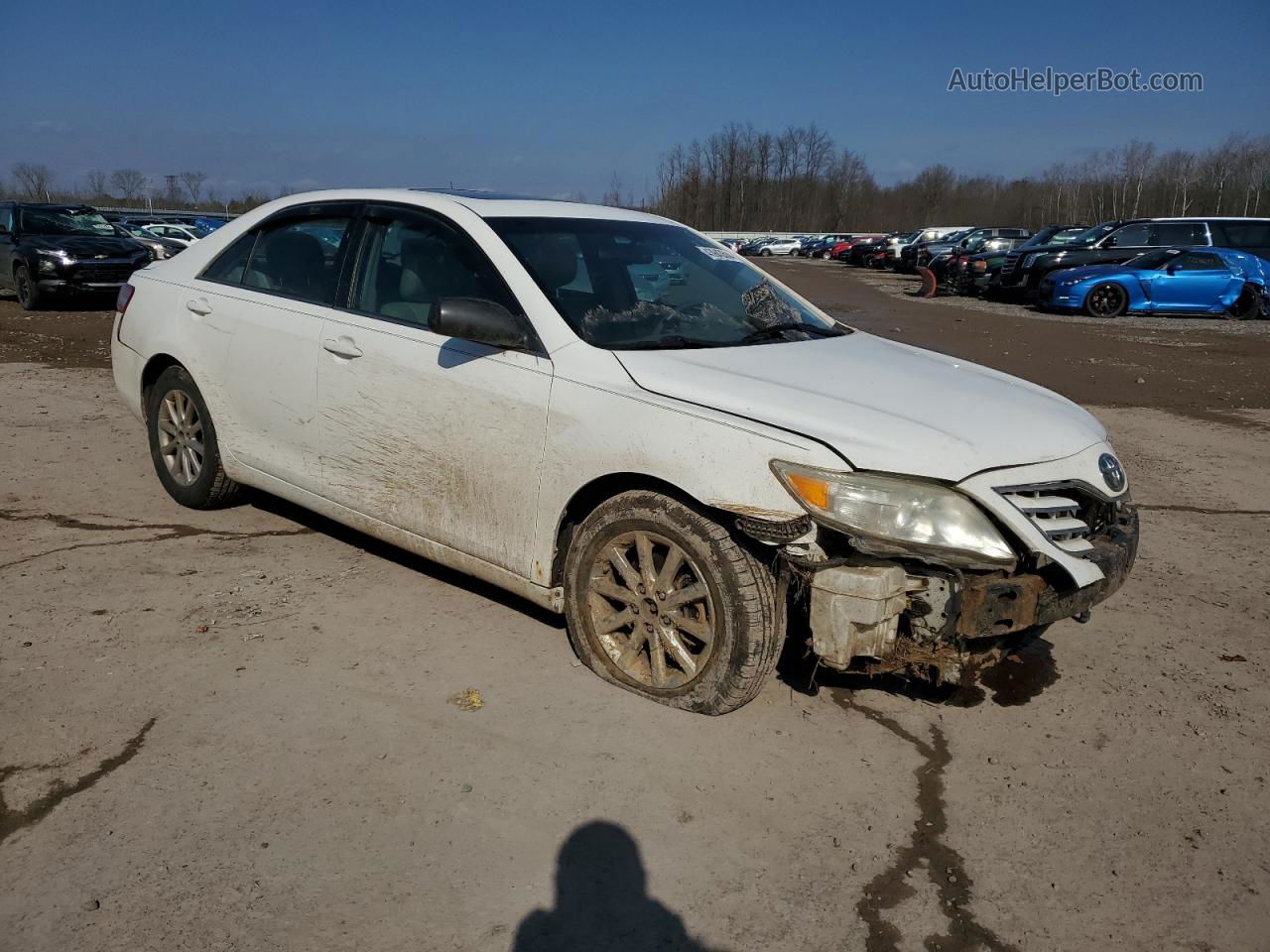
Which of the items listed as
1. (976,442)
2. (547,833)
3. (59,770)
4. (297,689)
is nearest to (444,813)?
(547,833)

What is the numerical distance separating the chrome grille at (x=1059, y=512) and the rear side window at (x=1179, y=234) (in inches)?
812

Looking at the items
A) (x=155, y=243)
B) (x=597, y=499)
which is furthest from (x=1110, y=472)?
(x=155, y=243)

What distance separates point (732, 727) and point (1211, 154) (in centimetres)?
8340

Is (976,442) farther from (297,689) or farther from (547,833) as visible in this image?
(297,689)

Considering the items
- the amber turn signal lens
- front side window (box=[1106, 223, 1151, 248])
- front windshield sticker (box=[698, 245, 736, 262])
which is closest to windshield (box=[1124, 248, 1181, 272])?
front side window (box=[1106, 223, 1151, 248])

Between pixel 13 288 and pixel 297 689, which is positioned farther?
pixel 13 288

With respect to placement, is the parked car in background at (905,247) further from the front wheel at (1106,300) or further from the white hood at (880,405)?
the white hood at (880,405)

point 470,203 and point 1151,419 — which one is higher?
point 470,203

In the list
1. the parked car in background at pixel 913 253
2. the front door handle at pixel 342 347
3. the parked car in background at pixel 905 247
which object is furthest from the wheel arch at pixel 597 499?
the parked car in background at pixel 905 247

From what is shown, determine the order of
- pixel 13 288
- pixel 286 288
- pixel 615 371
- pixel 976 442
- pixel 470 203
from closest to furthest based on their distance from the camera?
pixel 976 442 < pixel 615 371 < pixel 470 203 < pixel 286 288 < pixel 13 288

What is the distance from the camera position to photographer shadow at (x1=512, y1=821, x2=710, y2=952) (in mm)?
2391

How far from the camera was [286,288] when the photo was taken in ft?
15.0

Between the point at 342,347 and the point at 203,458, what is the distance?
4.60 ft

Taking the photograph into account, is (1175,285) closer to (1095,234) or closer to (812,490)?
(1095,234)
